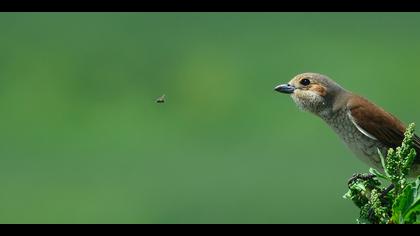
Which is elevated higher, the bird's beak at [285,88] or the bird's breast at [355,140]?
the bird's beak at [285,88]

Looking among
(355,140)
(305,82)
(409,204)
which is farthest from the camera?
(305,82)

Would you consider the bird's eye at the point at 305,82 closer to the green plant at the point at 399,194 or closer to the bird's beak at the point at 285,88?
the bird's beak at the point at 285,88

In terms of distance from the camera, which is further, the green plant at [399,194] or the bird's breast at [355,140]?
the bird's breast at [355,140]

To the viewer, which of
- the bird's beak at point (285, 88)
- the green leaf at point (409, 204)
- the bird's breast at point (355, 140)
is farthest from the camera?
the bird's beak at point (285, 88)

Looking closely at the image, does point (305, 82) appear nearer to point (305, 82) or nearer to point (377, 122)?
point (305, 82)

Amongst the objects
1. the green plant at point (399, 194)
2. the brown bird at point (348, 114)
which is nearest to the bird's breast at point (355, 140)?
the brown bird at point (348, 114)

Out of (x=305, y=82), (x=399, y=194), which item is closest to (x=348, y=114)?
(x=305, y=82)
